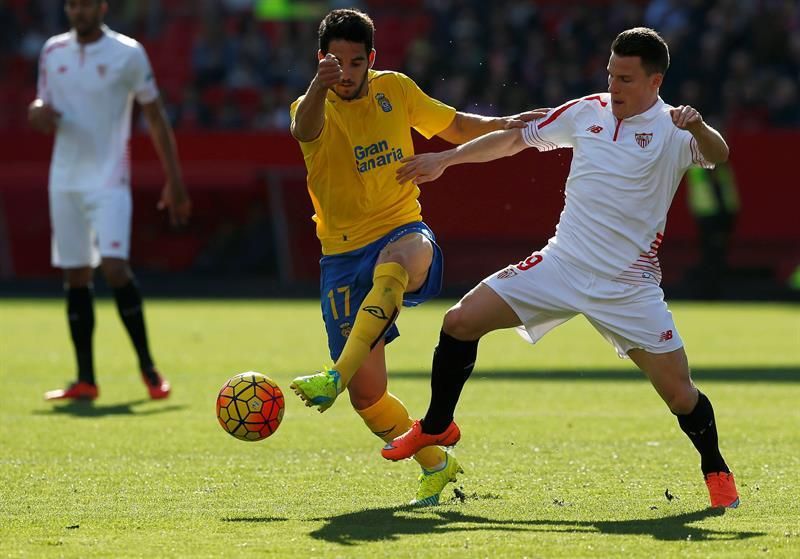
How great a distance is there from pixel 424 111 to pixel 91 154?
166 inches

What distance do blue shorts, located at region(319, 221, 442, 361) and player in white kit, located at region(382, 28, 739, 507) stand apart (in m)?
0.32

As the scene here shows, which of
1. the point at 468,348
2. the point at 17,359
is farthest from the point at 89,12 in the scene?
the point at 468,348

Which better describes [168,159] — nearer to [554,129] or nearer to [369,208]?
[369,208]

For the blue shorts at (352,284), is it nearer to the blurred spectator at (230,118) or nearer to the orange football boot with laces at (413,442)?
the orange football boot with laces at (413,442)

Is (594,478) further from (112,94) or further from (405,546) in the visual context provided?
(112,94)

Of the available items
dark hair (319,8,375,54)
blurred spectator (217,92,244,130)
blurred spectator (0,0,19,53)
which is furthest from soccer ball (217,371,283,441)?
blurred spectator (0,0,19,53)

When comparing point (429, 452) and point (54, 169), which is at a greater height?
point (54, 169)

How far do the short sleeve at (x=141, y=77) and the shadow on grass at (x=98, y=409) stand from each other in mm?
2184

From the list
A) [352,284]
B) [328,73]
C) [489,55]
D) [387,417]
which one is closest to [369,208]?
[352,284]

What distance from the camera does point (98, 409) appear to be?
32.1ft

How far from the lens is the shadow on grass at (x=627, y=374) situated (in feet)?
38.1

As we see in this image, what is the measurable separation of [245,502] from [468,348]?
1.18m

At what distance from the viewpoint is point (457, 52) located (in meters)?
22.4

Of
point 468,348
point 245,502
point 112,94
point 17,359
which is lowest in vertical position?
point 17,359
